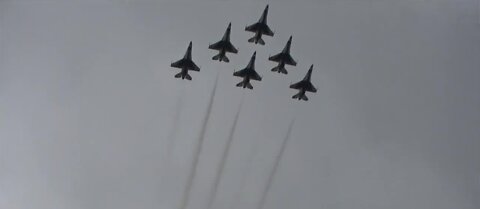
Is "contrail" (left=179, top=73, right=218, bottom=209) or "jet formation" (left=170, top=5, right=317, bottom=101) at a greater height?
"jet formation" (left=170, top=5, right=317, bottom=101)

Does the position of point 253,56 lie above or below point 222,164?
above

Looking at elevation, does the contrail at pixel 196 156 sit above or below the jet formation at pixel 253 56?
below

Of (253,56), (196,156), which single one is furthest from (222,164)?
(253,56)

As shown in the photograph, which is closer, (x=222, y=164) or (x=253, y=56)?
(x=253, y=56)

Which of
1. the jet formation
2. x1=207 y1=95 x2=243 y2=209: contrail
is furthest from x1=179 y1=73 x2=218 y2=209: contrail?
the jet formation

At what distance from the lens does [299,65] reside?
78.8ft

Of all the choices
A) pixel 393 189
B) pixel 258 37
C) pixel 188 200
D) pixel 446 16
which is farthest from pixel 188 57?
pixel 446 16

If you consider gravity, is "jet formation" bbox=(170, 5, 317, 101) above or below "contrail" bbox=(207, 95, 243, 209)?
above

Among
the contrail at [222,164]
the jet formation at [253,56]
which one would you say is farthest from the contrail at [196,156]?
the jet formation at [253,56]

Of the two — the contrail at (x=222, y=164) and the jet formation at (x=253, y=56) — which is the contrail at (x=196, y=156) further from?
the jet formation at (x=253, y=56)

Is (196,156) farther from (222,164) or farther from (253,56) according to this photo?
(253,56)

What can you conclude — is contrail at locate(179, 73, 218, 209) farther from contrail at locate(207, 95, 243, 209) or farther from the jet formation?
the jet formation

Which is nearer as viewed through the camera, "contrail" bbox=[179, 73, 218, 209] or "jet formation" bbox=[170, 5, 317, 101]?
"jet formation" bbox=[170, 5, 317, 101]

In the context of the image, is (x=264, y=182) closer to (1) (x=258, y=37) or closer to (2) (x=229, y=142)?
(2) (x=229, y=142)
